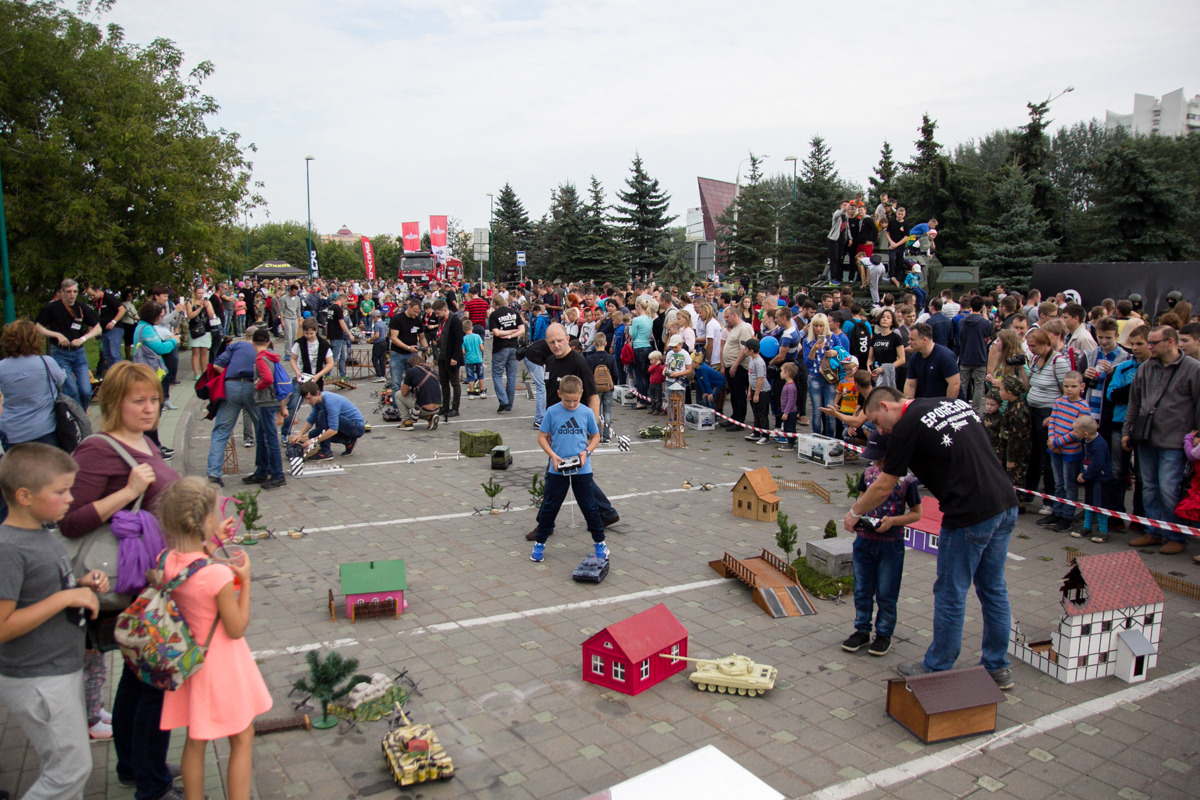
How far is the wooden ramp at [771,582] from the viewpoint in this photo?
20.0 feet

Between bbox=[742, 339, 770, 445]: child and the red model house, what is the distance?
305 inches

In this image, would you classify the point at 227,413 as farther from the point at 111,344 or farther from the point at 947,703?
the point at 947,703

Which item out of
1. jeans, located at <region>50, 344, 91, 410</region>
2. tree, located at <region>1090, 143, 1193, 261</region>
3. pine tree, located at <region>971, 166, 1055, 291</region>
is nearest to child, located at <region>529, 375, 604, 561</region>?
jeans, located at <region>50, 344, 91, 410</region>

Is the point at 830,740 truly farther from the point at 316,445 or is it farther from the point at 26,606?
the point at 316,445

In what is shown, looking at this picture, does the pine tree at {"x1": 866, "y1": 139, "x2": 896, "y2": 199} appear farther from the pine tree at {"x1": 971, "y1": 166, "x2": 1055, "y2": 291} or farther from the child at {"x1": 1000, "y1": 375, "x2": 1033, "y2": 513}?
the child at {"x1": 1000, "y1": 375, "x2": 1033, "y2": 513}

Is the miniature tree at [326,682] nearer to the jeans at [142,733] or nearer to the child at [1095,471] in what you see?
the jeans at [142,733]

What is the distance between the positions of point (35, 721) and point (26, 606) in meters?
0.50

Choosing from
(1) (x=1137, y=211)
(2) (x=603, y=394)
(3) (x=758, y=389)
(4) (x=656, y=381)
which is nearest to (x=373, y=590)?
(2) (x=603, y=394)

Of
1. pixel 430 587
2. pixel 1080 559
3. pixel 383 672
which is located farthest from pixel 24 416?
pixel 1080 559

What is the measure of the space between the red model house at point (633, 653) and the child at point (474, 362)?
11092 millimetres

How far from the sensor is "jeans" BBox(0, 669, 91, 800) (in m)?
3.17

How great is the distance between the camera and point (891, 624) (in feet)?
17.5

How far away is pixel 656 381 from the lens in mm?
14000

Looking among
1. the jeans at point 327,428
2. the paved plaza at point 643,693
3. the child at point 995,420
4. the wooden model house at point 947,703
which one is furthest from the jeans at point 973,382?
the jeans at point 327,428
